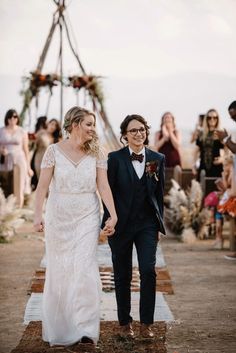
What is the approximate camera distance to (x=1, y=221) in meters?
14.0

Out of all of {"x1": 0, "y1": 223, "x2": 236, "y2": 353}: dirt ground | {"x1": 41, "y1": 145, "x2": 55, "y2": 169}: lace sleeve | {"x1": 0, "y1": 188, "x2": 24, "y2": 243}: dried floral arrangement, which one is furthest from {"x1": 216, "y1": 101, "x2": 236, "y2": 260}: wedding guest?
{"x1": 41, "y1": 145, "x2": 55, "y2": 169}: lace sleeve

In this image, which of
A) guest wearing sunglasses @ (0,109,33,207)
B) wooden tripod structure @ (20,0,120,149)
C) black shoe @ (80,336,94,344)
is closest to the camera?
black shoe @ (80,336,94,344)

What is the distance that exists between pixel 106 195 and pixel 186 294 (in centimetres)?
253

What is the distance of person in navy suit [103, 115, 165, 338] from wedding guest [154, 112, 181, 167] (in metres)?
9.89

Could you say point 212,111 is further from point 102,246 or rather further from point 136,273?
point 136,273

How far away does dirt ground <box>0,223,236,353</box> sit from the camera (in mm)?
7523

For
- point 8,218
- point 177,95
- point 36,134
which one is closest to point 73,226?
point 8,218

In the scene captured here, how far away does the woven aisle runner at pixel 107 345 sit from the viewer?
7.13m

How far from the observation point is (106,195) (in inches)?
293

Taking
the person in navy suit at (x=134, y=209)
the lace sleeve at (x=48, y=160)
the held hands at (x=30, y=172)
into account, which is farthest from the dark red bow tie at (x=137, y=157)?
the held hands at (x=30, y=172)

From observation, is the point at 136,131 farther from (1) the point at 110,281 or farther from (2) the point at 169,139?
(2) the point at 169,139

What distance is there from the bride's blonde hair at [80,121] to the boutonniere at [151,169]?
1.29 feet

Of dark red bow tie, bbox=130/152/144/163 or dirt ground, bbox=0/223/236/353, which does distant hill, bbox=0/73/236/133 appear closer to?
dirt ground, bbox=0/223/236/353

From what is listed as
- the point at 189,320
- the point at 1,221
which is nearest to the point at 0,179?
the point at 1,221
